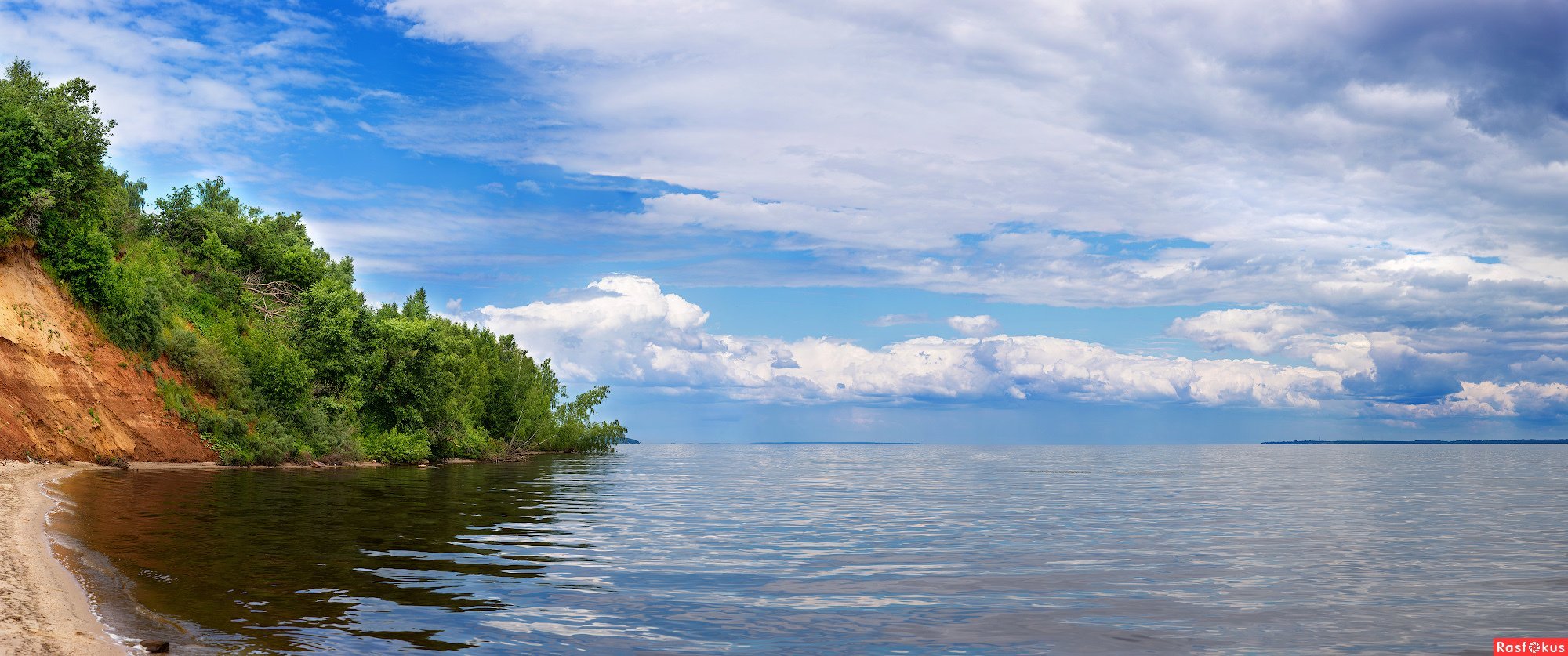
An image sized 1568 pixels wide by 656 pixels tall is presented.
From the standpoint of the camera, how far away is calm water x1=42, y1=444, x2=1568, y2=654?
1400cm

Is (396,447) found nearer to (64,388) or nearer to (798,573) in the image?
(64,388)

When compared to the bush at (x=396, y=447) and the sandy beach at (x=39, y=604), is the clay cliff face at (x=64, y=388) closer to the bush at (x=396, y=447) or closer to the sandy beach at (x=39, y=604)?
the bush at (x=396, y=447)

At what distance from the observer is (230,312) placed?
6950cm

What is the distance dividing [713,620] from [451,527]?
1536 centimetres

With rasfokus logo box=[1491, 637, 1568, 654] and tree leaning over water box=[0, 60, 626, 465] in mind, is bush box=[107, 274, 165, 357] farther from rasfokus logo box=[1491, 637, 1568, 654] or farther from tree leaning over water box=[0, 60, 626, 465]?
rasfokus logo box=[1491, 637, 1568, 654]

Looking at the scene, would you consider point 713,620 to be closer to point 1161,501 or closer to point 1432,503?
point 1161,501

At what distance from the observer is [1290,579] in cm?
1988

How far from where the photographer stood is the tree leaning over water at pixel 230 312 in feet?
161

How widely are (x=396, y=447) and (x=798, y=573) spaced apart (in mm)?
62803

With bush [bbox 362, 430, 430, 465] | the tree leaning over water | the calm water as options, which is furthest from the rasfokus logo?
bush [bbox 362, 430, 430, 465]

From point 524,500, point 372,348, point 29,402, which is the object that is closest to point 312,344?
point 372,348

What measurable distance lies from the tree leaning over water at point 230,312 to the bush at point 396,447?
14 centimetres

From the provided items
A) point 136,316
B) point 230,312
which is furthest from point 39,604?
point 230,312

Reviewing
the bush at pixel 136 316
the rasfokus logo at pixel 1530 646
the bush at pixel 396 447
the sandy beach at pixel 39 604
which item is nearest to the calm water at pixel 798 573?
the rasfokus logo at pixel 1530 646
